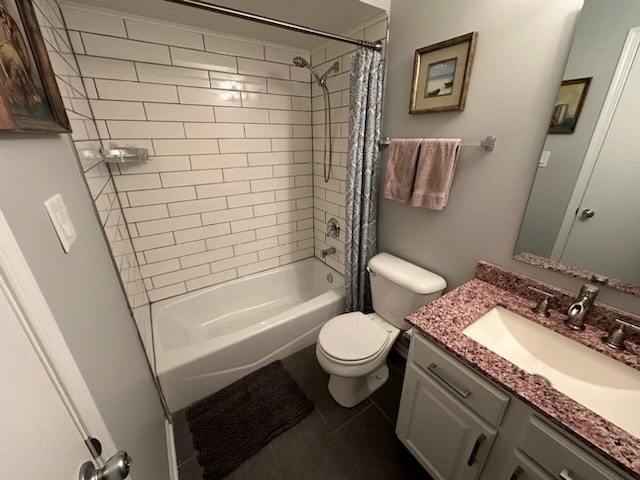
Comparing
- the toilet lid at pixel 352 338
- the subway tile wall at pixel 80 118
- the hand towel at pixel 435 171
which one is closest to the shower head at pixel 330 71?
the hand towel at pixel 435 171

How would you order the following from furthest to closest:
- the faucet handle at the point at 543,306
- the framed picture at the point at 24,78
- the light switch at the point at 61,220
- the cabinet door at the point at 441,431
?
the faucet handle at the point at 543,306 < the cabinet door at the point at 441,431 < the light switch at the point at 61,220 < the framed picture at the point at 24,78

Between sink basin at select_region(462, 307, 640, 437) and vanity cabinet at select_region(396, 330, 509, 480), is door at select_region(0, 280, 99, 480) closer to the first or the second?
vanity cabinet at select_region(396, 330, 509, 480)

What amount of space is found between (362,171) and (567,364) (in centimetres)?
125

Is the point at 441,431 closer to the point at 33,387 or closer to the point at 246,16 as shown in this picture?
the point at 33,387

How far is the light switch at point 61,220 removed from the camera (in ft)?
1.76

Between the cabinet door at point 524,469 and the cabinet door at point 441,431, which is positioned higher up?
the cabinet door at point 524,469

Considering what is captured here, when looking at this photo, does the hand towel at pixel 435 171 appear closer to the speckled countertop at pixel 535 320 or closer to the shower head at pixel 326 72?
the speckled countertop at pixel 535 320

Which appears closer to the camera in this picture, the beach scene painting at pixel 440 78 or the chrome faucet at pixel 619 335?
the chrome faucet at pixel 619 335

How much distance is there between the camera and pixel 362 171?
1.59 m

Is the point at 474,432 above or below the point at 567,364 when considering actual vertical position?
below

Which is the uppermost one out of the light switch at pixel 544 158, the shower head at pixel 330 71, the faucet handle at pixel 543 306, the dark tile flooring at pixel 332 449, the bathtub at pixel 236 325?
the shower head at pixel 330 71

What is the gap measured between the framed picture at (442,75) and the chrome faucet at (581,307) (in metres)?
0.88

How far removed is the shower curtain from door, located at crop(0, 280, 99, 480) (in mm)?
1468

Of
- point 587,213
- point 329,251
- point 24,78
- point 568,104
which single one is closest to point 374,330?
point 329,251
